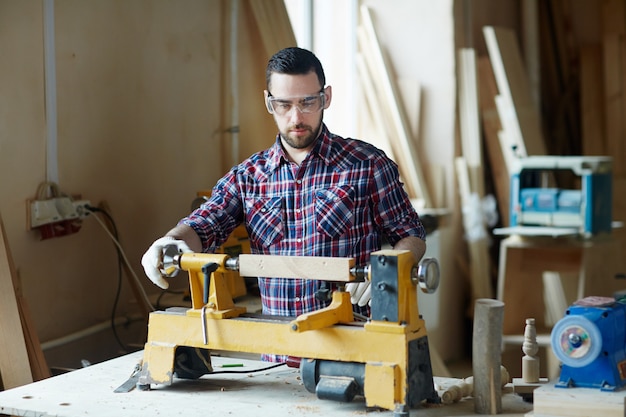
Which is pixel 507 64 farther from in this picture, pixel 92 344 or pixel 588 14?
pixel 92 344

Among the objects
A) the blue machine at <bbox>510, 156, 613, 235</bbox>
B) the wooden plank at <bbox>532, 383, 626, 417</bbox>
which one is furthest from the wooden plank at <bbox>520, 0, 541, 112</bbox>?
the wooden plank at <bbox>532, 383, 626, 417</bbox>

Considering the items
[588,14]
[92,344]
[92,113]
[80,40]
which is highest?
[588,14]

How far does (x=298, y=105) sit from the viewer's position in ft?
8.52

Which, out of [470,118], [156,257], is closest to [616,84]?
[470,118]

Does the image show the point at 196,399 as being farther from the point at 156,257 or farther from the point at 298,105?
→ the point at 298,105

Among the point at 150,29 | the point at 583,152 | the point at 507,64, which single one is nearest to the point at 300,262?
the point at 150,29

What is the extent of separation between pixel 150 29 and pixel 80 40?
41 cm

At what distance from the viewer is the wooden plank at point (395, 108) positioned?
5547mm

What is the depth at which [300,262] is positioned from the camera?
2111 mm

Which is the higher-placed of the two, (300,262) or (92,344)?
(300,262)

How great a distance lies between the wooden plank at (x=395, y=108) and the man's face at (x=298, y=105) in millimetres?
2926

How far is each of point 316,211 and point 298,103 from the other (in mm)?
323

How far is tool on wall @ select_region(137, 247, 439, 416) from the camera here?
199cm

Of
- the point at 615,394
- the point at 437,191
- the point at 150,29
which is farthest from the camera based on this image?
the point at 437,191
